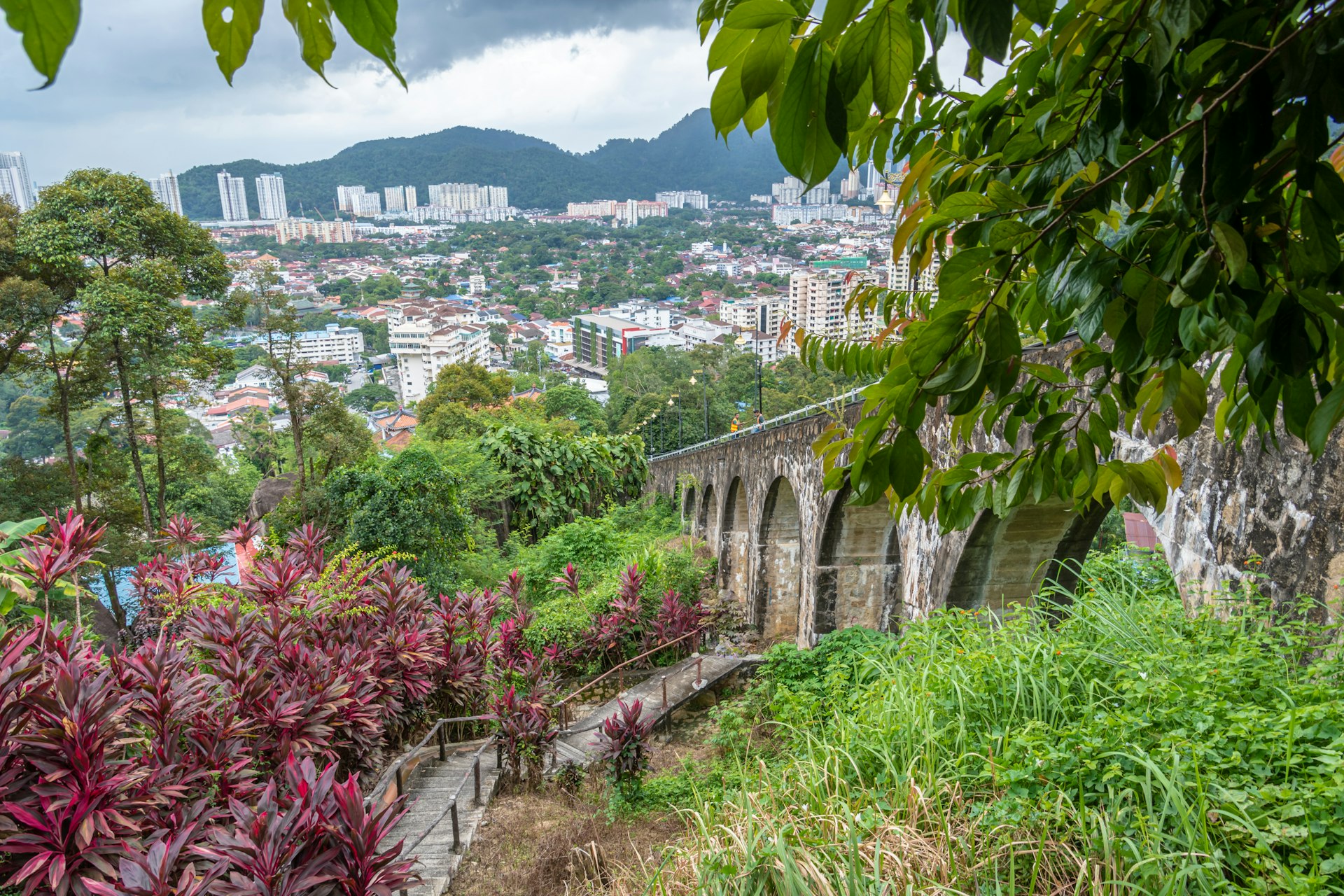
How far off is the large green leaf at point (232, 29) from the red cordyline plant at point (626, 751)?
5625 millimetres

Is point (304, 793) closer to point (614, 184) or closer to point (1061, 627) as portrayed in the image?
point (1061, 627)

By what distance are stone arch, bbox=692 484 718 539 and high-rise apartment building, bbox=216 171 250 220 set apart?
459 feet

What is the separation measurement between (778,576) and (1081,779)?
10376 mm

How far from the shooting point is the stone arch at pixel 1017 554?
6020mm

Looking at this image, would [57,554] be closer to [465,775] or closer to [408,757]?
[408,757]

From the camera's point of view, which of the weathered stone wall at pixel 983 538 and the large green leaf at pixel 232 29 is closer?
the large green leaf at pixel 232 29

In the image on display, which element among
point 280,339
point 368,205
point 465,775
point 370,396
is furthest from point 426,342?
point 368,205

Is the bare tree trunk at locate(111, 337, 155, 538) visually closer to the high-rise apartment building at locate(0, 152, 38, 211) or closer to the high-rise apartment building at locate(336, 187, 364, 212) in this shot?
the high-rise apartment building at locate(0, 152, 38, 211)

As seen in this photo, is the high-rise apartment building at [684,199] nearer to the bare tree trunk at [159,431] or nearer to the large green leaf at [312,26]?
the bare tree trunk at [159,431]

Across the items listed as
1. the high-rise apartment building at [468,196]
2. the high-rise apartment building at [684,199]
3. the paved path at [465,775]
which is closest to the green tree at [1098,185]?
the paved path at [465,775]

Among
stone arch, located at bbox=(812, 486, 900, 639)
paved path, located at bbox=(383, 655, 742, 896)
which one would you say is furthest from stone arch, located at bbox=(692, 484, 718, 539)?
paved path, located at bbox=(383, 655, 742, 896)

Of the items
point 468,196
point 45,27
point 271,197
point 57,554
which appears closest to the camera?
point 45,27

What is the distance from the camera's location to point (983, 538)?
627 centimetres

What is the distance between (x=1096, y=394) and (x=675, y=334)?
2945 inches
